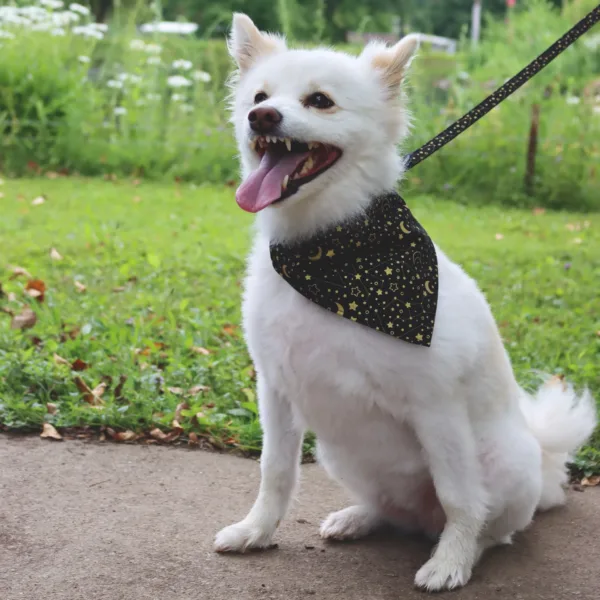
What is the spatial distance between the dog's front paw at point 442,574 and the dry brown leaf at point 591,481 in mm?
1119

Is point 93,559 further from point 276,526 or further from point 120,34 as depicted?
point 120,34

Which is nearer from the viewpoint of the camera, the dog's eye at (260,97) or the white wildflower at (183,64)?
the dog's eye at (260,97)

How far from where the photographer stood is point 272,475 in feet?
10.0

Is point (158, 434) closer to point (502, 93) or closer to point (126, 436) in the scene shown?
point (126, 436)

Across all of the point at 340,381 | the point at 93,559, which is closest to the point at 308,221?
the point at 340,381

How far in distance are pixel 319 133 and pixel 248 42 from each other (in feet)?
1.91

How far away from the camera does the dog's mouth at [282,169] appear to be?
8.75 ft

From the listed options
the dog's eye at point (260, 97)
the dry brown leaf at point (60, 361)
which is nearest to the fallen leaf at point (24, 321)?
the dry brown leaf at point (60, 361)

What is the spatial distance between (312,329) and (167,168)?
8.17m

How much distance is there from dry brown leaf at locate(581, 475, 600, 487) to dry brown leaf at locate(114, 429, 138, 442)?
6.45ft

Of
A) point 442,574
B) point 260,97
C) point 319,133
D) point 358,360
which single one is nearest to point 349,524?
point 442,574

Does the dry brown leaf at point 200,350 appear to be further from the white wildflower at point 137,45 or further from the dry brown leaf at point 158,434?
the white wildflower at point 137,45

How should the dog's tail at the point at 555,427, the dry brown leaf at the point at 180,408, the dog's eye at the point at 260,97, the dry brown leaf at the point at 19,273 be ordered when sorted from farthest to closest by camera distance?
the dry brown leaf at the point at 19,273 → the dry brown leaf at the point at 180,408 → the dog's tail at the point at 555,427 → the dog's eye at the point at 260,97

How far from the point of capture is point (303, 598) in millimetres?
2703
